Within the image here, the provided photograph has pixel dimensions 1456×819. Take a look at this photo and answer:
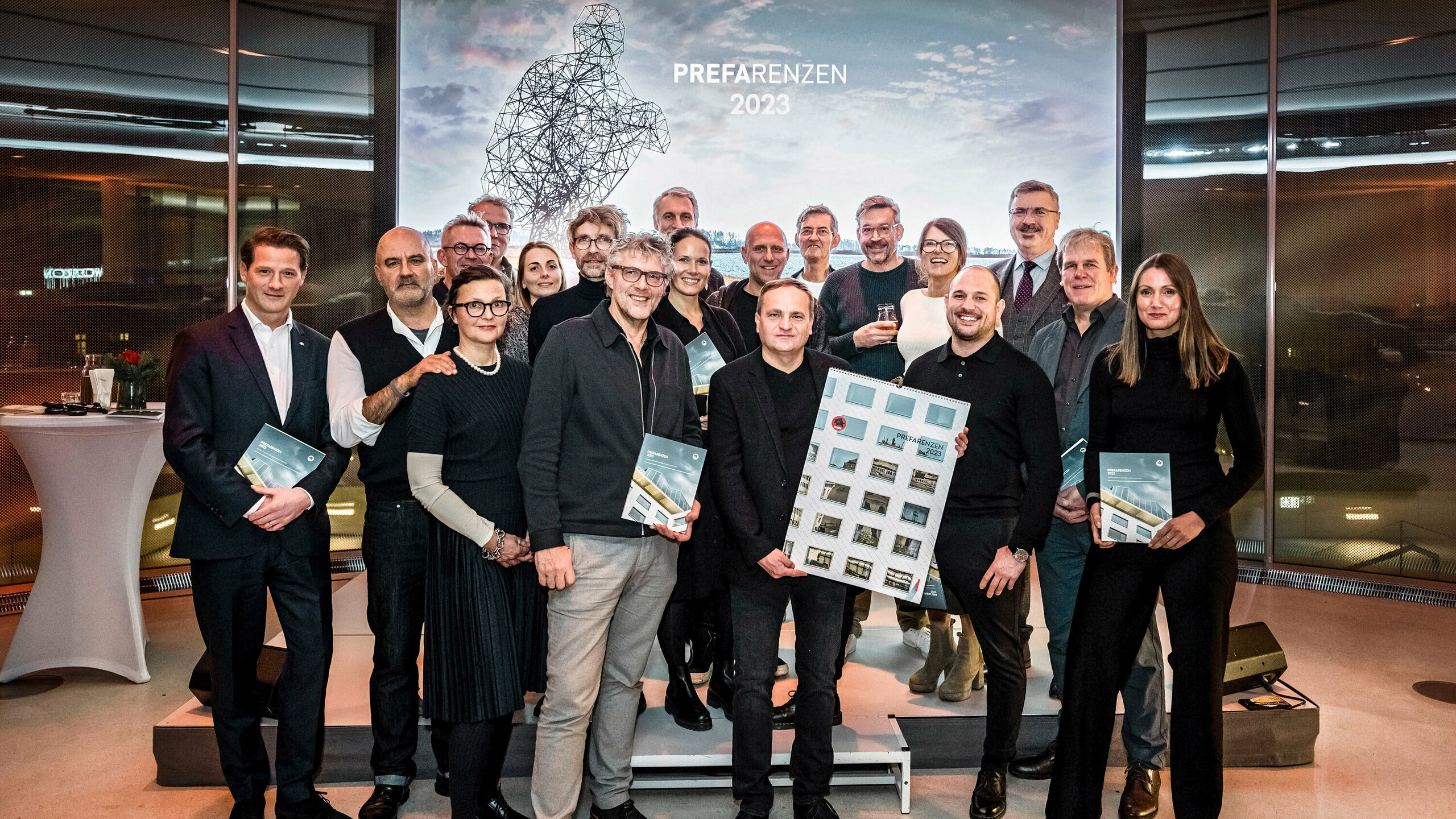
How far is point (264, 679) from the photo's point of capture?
3256mm

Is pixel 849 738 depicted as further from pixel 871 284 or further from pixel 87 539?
pixel 87 539

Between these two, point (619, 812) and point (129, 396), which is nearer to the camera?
point (619, 812)

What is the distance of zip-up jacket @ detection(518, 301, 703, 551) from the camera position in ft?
8.61

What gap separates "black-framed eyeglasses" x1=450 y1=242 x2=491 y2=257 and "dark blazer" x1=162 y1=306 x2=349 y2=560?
3.31 feet

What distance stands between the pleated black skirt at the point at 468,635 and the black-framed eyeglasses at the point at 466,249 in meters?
1.37

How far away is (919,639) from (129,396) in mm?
3769

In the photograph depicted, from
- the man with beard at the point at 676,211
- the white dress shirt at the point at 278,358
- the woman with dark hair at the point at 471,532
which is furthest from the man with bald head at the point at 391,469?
the man with beard at the point at 676,211

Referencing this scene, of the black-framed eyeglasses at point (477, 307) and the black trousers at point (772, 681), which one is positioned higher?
the black-framed eyeglasses at point (477, 307)

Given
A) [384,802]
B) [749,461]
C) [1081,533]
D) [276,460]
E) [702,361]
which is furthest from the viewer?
[1081,533]

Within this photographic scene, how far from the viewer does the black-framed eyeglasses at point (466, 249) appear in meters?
3.72

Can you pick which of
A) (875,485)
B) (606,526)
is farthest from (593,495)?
(875,485)

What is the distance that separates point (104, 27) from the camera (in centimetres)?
575

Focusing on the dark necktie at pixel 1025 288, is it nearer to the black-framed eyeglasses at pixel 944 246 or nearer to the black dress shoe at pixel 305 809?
the black-framed eyeglasses at pixel 944 246

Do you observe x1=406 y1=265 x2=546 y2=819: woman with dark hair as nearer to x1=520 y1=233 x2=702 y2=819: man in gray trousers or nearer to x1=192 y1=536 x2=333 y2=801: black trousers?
x1=520 y1=233 x2=702 y2=819: man in gray trousers
